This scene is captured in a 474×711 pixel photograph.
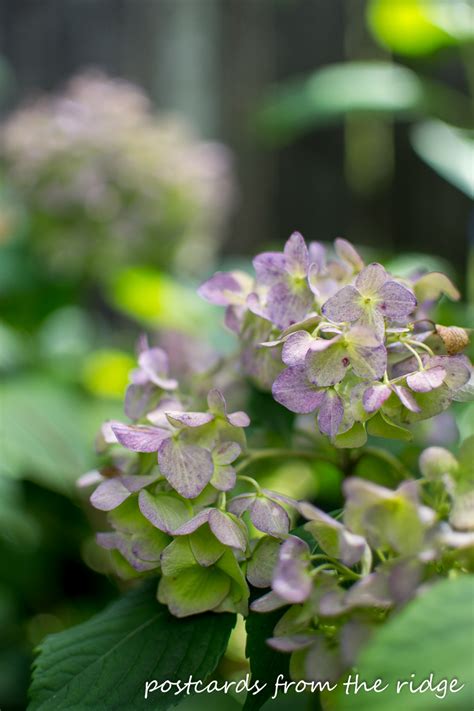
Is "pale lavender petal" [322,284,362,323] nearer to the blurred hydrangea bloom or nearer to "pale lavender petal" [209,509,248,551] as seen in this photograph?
"pale lavender petal" [209,509,248,551]

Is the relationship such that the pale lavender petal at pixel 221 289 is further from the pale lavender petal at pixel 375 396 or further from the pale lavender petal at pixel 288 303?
the pale lavender petal at pixel 375 396

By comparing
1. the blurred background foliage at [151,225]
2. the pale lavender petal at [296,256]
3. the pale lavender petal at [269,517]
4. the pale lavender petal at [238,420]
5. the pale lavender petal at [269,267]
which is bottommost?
the blurred background foliage at [151,225]

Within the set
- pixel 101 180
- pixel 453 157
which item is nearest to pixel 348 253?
pixel 453 157

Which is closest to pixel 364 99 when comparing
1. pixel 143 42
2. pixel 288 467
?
pixel 288 467

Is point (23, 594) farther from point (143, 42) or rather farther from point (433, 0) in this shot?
point (143, 42)

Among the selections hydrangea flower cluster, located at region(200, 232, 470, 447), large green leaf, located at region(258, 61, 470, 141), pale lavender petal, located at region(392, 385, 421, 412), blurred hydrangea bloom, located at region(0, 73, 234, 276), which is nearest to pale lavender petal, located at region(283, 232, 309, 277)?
hydrangea flower cluster, located at region(200, 232, 470, 447)

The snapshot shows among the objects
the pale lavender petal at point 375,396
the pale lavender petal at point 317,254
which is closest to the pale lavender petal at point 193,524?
the pale lavender petal at point 375,396
